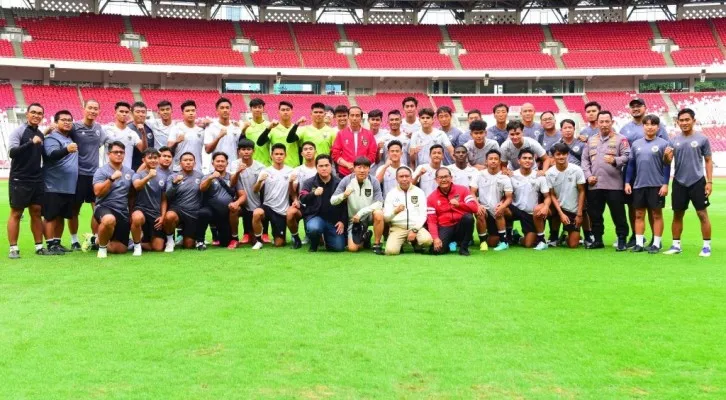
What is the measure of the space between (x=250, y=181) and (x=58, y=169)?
2.59 m

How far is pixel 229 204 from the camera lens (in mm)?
9664

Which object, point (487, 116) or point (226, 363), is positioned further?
point (487, 116)

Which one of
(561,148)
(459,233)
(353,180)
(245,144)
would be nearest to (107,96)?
(245,144)

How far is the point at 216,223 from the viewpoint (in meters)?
9.89

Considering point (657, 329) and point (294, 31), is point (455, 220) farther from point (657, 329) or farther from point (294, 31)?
point (294, 31)

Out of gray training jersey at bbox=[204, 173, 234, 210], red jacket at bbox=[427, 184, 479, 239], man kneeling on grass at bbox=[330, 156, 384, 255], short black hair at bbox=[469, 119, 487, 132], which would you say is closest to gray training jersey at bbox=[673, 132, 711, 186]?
short black hair at bbox=[469, 119, 487, 132]

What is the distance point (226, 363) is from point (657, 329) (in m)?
3.05

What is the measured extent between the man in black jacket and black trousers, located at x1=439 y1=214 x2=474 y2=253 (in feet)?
4.63

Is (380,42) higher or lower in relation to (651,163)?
higher

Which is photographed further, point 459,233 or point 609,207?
point 609,207

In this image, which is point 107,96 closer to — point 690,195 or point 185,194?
point 185,194

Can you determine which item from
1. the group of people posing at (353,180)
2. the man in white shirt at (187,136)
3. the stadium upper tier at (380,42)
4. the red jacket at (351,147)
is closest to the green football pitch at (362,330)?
the group of people posing at (353,180)

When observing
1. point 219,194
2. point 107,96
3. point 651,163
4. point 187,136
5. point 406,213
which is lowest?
point 406,213

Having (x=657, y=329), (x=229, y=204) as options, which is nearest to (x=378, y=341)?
(x=657, y=329)
